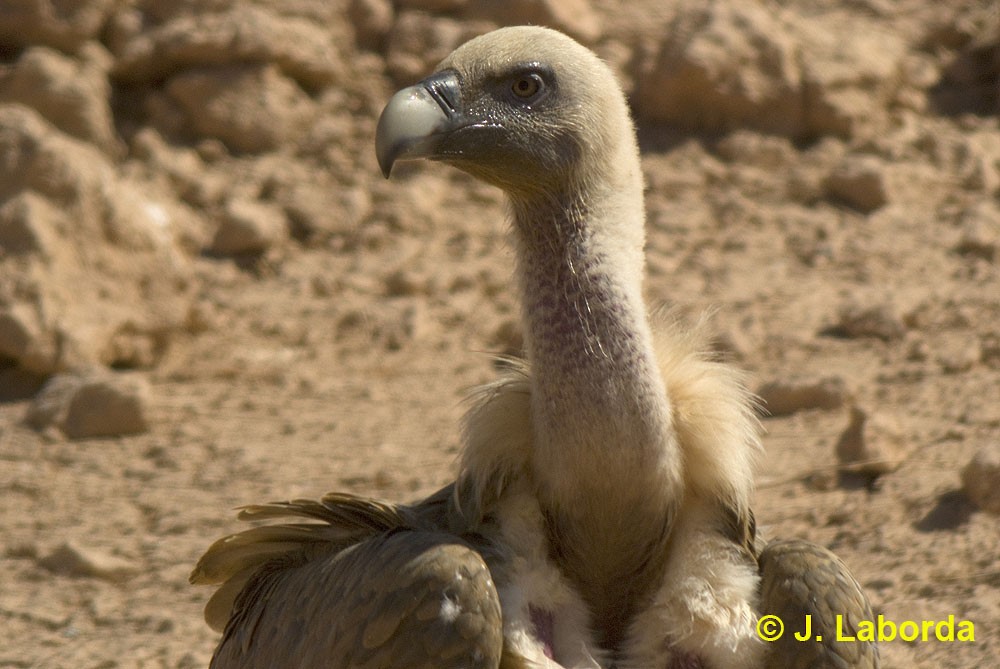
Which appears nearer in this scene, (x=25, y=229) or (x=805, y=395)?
(x=805, y=395)

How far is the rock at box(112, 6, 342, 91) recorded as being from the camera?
344 inches

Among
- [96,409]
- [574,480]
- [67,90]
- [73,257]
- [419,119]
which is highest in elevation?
[419,119]

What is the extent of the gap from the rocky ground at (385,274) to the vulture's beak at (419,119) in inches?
85.2

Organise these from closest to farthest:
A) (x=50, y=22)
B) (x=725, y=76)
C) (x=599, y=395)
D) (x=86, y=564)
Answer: (x=599, y=395) < (x=86, y=564) < (x=50, y=22) < (x=725, y=76)

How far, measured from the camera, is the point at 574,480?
3.36 m

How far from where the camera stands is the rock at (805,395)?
238 inches

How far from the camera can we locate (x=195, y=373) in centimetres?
738

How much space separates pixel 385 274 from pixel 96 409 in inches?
81.8

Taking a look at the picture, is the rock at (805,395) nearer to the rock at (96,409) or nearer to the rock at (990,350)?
the rock at (990,350)

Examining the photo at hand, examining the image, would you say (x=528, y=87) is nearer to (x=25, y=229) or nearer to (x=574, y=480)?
(x=574, y=480)

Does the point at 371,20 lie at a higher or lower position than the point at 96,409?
higher

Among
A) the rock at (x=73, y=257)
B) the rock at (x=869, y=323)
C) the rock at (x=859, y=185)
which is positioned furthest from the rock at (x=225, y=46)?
the rock at (x=869, y=323)

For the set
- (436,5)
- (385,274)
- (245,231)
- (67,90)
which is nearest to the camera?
(385,274)

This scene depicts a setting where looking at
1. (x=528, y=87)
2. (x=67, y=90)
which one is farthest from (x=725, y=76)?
(x=528, y=87)
